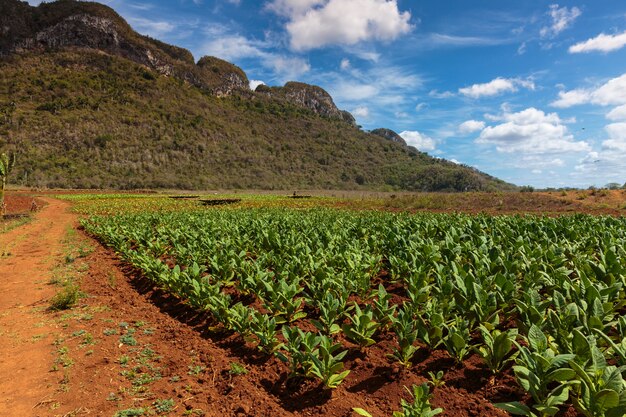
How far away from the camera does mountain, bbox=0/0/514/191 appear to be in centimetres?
7800

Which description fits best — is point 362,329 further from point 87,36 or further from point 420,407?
point 87,36

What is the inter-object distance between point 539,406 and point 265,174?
340 feet

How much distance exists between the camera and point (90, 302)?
283 inches

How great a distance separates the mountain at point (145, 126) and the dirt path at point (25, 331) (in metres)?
70.6

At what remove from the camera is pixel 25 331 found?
18.8ft

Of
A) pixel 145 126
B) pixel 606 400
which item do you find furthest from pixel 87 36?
pixel 606 400

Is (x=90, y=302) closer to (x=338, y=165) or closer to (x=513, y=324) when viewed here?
(x=513, y=324)

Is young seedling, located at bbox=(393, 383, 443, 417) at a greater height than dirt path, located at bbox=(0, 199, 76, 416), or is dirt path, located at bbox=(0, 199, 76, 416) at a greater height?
young seedling, located at bbox=(393, 383, 443, 417)

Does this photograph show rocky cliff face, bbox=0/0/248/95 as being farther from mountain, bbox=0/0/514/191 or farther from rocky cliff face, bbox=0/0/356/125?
mountain, bbox=0/0/514/191

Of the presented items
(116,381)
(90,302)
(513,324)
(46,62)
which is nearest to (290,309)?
(116,381)

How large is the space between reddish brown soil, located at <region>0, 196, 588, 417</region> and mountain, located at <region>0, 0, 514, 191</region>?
77769 millimetres

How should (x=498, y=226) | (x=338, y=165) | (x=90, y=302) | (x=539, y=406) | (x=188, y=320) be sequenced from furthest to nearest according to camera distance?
1. (x=338, y=165)
2. (x=498, y=226)
3. (x=90, y=302)
4. (x=188, y=320)
5. (x=539, y=406)

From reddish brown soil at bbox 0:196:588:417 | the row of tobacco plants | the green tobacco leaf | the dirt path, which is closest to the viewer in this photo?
the green tobacco leaf

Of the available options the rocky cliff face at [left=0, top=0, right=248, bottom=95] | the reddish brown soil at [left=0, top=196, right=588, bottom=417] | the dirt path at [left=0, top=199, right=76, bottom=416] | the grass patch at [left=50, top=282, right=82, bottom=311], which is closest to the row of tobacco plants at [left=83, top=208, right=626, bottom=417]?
the reddish brown soil at [left=0, top=196, right=588, bottom=417]
